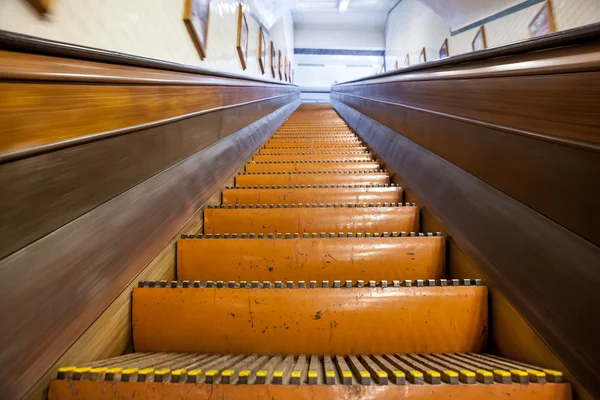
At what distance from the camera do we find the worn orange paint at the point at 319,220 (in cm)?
161

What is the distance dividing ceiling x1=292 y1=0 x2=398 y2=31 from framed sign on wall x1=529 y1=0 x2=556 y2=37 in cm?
840

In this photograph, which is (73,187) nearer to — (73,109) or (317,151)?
(73,109)

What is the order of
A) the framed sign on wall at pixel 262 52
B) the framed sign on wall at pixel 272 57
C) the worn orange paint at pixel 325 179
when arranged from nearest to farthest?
the worn orange paint at pixel 325 179
the framed sign on wall at pixel 262 52
the framed sign on wall at pixel 272 57

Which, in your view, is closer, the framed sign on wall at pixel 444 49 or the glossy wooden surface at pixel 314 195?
the glossy wooden surface at pixel 314 195

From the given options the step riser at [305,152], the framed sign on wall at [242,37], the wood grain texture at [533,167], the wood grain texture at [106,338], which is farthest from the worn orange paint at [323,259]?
the framed sign on wall at [242,37]

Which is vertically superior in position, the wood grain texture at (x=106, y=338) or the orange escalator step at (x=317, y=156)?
the orange escalator step at (x=317, y=156)

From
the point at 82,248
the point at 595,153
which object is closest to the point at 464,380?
the point at 595,153

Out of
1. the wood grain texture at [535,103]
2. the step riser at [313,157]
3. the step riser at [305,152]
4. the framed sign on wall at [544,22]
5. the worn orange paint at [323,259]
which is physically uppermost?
the framed sign on wall at [544,22]

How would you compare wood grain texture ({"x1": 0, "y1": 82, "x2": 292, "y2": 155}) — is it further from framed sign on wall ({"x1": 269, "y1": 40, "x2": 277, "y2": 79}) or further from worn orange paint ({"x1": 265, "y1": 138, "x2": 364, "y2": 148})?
framed sign on wall ({"x1": 269, "y1": 40, "x2": 277, "y2": 79})

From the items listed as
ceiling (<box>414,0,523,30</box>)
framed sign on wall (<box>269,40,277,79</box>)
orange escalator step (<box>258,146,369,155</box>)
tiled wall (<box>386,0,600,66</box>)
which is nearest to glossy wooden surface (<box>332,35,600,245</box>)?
orange escalator step (<box>258,146,369,155</box>)

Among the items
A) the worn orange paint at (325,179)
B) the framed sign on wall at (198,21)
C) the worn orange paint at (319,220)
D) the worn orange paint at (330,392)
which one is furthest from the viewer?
the framed sign on wall at (198,21)

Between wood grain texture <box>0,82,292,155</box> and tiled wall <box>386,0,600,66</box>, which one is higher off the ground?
tiled wall <box>386,0,600,66</box>

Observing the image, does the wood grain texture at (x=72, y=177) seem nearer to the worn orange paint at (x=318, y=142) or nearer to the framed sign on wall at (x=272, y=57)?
the worn orange paint at (x=318, y=142)

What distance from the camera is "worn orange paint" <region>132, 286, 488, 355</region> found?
3.17 ft
